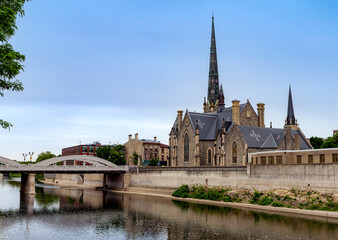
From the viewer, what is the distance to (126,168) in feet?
295

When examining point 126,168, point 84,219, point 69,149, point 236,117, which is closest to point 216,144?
point 236,117

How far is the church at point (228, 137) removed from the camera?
79.2 metres

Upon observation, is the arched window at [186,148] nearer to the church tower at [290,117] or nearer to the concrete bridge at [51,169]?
the concrete bridge at [51,169]

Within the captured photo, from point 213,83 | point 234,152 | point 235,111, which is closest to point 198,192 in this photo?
point 234,152

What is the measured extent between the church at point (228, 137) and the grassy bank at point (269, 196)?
47.5 ft

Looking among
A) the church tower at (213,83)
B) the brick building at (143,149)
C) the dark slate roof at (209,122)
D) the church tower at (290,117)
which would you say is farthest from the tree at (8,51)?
the brick building at (143,149)

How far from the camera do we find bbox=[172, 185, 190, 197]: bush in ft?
231

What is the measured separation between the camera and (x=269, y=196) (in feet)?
187

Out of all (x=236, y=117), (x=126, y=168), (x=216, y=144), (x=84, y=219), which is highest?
(x=236, y=117)

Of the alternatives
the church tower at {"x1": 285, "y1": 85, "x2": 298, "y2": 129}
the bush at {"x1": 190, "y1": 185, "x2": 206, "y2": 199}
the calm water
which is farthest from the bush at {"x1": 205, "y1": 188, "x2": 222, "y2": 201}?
the church tower at {"x1": 285, "y1": 85, "x2": 298, "y2": 129}

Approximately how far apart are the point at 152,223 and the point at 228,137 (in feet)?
138

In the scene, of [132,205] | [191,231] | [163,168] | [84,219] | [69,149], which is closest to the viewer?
[191,231]

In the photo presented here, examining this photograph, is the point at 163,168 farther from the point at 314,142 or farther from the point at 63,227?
the point at 314,142

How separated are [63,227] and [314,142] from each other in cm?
8787
